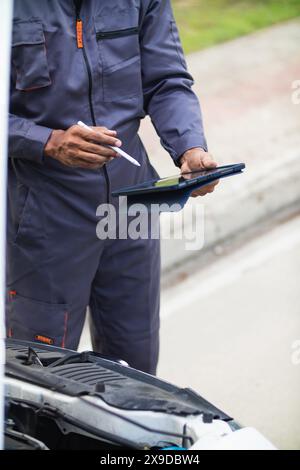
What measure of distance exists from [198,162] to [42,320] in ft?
2.29

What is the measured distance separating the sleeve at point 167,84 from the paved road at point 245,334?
119 centimetres

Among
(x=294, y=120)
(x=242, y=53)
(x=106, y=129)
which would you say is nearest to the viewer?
(x=106, y=129)

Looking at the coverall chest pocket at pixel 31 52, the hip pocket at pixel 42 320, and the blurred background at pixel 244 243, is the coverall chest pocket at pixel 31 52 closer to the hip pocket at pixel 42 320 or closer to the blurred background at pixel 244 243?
the hip pocket at pixel 42 320

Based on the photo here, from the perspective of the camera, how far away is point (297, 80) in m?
6.43

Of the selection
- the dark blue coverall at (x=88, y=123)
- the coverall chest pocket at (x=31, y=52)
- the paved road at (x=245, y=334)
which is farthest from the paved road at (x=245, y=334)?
the coverall chest pocket at (x=31, y=52)

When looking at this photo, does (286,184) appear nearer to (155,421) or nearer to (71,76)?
(71,76)

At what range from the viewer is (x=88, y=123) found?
9.48 feet

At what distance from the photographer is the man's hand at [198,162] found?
9.41 feet

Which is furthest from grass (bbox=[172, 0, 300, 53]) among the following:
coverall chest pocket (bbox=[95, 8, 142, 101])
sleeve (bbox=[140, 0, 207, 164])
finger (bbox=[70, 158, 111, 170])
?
finger (bbox=[70, 158, 111, 170])

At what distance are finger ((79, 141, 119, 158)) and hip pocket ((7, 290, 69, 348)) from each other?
558 mm

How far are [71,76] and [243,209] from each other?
8.25ft

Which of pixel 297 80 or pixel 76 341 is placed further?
pixel 297 80

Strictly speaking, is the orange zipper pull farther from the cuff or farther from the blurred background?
the blurred background

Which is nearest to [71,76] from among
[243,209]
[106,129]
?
[106,129]
